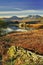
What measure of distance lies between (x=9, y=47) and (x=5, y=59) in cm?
23

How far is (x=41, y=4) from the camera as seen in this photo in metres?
4.00

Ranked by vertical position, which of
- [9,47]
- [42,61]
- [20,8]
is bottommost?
[42,61]

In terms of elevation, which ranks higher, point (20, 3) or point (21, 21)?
point (20, 3)

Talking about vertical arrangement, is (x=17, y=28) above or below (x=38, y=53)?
above

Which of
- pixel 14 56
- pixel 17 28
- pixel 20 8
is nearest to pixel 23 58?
pixel 14 56

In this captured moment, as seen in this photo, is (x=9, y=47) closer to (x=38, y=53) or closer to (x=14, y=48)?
(x=14, y=48)

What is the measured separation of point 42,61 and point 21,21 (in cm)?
83

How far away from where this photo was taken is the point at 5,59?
12.9 ft

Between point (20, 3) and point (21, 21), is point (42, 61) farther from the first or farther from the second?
point (20, 3)

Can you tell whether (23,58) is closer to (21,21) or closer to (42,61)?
(42,61)

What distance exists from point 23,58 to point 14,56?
0.17 meters

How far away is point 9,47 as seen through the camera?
4.00 m

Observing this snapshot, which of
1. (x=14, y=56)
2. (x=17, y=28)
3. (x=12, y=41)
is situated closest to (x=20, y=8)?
(x=17, y=28)

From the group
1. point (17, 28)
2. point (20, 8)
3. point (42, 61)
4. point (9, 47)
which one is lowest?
point (42, 61)
